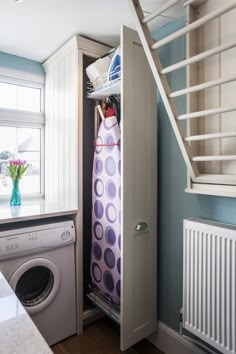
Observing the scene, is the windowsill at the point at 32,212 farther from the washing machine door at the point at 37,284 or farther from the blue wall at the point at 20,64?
the blue wall at the point at 20,64

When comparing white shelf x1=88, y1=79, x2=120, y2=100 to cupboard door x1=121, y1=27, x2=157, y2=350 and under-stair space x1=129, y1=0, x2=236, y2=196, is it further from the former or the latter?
under-stair space x1=129, y1=0, x2=236, y2=196

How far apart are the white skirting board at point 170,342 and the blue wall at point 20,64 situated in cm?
248

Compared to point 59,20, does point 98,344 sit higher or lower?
lower

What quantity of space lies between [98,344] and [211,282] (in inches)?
42.6

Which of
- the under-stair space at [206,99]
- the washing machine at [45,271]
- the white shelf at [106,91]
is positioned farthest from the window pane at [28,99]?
the under-stair space at [206,99]

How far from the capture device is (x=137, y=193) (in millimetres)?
1666

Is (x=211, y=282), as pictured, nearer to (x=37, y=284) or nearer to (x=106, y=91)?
(x=37, y=284)

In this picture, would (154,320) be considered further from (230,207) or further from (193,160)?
(193,160)

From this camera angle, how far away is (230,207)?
144cm

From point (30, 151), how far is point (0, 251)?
122 cm

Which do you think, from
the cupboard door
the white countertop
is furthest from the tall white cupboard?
the white countertop

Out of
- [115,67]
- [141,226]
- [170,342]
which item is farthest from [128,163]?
[170,342]

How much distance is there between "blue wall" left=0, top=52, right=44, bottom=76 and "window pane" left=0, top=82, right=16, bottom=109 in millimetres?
187

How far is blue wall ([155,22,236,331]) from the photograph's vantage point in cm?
168
